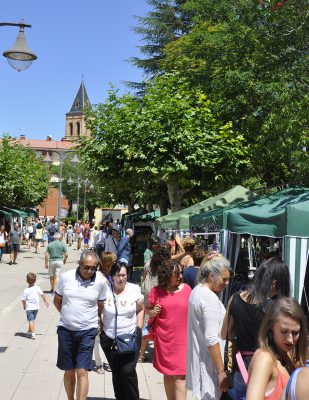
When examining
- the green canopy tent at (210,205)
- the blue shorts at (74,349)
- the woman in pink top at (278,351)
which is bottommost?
the blue shorts at (74,349)

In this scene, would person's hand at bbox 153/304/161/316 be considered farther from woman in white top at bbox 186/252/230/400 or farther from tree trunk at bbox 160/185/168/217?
tree trunk at bbox 160/185/168/217

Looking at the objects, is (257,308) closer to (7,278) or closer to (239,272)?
(239,272)

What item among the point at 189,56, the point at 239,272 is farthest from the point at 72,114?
the point at 239,272

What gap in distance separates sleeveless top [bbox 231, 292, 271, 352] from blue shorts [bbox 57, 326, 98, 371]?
2139 millimetres

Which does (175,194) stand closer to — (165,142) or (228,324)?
(165,142)

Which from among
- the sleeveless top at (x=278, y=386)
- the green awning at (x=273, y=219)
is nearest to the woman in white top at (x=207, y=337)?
the sleeveless top at (x=278, y=386)

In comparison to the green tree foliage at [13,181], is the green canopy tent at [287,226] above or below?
below

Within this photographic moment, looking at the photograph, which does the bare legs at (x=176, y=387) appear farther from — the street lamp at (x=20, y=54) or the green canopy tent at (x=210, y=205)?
the green canopy tent at (x=210, y=205)

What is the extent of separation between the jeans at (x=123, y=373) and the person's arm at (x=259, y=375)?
9.94 feet

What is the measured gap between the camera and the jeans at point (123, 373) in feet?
18.4

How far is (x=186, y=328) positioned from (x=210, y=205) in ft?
28.6

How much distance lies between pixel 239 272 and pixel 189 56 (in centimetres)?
1119

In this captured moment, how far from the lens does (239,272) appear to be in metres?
11.8

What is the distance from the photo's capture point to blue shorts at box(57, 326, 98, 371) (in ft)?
18.6
